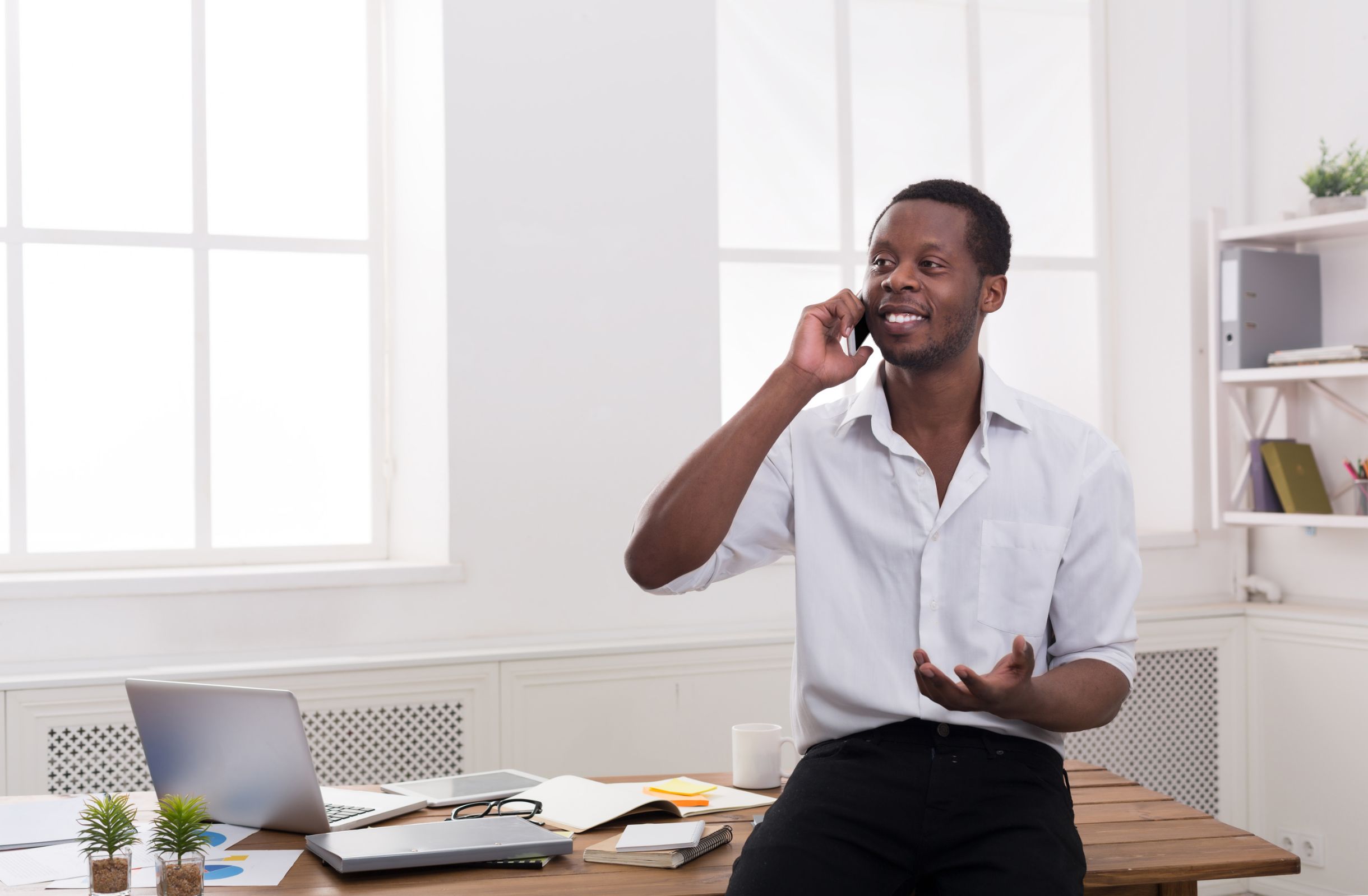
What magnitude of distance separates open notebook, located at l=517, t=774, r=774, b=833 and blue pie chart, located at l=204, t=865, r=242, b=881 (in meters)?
0.41

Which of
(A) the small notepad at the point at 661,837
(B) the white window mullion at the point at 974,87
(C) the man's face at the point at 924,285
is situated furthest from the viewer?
(B) the white window mullion at the point at 974,87

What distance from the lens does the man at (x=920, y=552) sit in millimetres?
1584

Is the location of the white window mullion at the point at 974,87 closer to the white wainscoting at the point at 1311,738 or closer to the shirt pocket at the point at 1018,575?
the white wainscoting at the point at 1311,738

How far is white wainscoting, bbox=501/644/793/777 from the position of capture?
3.03 metres

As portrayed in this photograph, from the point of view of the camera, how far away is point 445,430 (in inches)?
121

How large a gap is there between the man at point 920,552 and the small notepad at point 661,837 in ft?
0.27

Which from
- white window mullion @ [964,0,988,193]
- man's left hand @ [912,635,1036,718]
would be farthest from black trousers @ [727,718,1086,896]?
white window mullion @ [964,0,988,193]

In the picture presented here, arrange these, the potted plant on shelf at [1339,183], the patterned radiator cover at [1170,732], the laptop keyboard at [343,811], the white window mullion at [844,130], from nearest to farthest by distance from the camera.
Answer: the laptop keyboard at [343,811], the potted plant on shelf at [1339,183], the patterned radiator cover at [1170,732], the white window mullion at [844,130]

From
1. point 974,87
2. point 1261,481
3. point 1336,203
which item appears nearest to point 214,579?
point 974,87

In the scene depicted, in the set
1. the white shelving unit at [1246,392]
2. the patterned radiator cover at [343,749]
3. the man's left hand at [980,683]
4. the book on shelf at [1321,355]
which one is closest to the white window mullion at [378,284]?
the patterned radiator cover at [343,749]

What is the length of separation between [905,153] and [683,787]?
97.2 inches

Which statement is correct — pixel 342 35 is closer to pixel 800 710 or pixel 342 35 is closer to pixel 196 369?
pixel 196 369

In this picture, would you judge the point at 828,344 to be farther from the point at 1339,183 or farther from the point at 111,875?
the point at 1339,183

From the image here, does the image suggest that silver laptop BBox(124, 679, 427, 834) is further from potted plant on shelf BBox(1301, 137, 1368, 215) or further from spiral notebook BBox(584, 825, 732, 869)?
potted plant on shelf BBox(1301, 137, 1368, 215)
